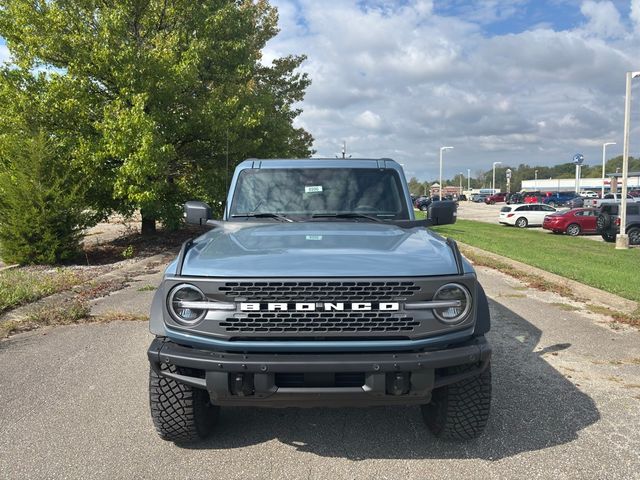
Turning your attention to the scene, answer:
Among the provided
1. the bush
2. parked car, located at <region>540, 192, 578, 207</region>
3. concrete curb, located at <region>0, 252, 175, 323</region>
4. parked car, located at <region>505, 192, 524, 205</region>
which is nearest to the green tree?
the bush

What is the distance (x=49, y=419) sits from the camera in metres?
3.74

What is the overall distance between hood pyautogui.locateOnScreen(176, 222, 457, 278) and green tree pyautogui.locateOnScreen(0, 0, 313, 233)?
31.7 feet

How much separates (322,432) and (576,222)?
27765 millimetres

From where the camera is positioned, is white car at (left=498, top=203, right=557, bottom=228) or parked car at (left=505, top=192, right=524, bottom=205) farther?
parked car at (left=505, top=192, right=524, bottom=205)

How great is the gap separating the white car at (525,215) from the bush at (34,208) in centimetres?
2861

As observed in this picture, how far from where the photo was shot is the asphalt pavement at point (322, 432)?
10.0 ft

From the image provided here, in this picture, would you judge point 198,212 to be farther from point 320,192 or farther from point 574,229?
point 574,229

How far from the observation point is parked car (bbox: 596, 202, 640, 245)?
846 inches

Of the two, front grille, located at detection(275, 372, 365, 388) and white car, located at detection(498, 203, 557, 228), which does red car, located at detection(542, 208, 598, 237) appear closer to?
white car, located at detection(498, 203, 557, 228)

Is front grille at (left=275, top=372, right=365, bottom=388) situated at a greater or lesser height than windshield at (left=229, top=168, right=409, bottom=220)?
lesser

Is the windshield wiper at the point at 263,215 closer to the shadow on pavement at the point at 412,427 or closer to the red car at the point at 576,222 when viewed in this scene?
the shadow on pavement at the point at 412,427

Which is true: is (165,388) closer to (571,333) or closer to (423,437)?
(423,437)

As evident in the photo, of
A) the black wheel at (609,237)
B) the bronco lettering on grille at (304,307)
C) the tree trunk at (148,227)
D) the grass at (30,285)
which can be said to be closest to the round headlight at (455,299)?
the bronco lettering on grille at (304,307)

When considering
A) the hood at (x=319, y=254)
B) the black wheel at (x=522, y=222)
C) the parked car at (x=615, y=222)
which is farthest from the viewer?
the black wheel at (x=522, y=222)
